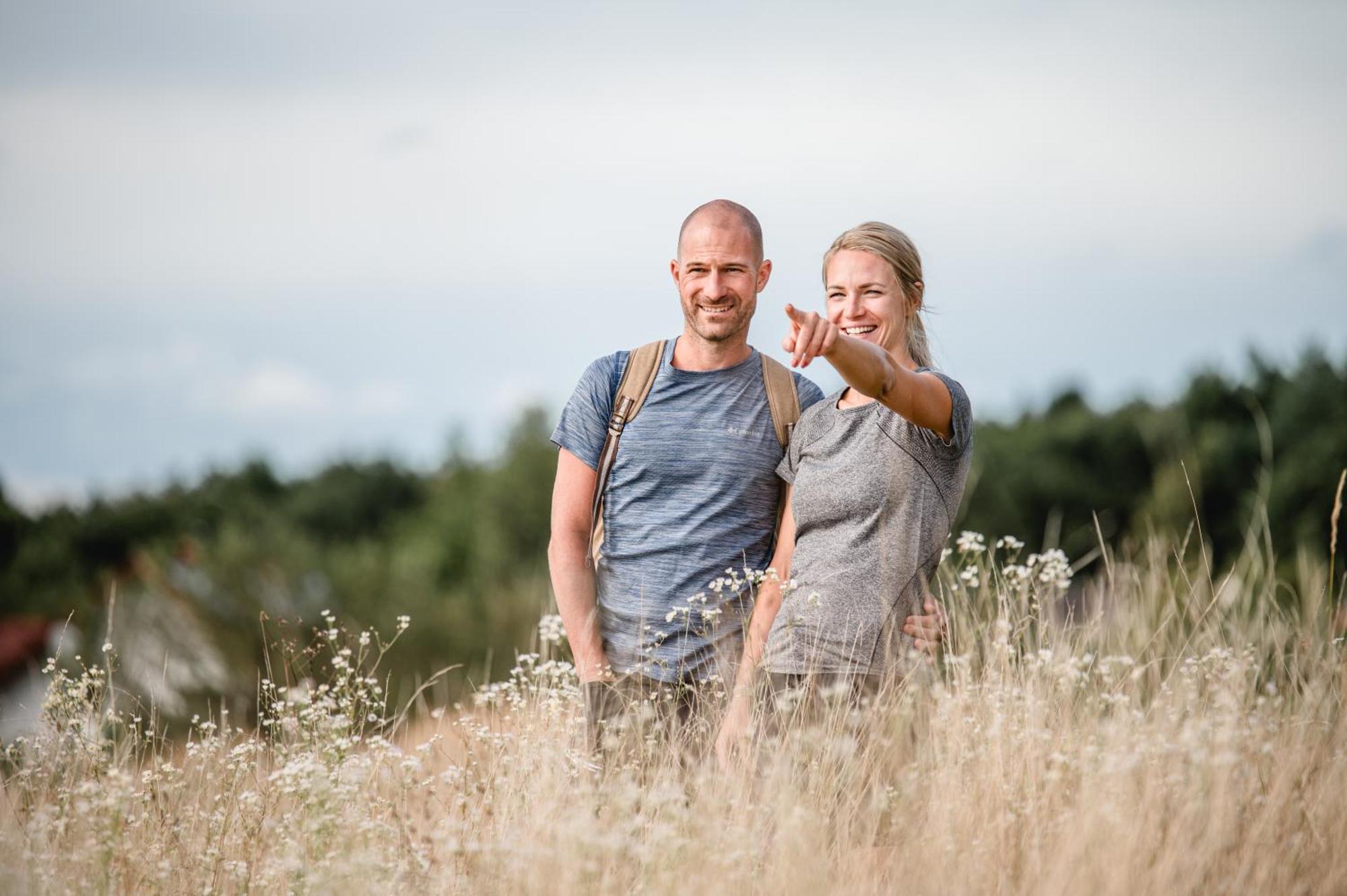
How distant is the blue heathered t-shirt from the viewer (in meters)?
4.63

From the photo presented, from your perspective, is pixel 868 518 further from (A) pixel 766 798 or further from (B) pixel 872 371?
(A) pixel 766 798

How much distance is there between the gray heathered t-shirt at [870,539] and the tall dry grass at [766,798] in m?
0.25

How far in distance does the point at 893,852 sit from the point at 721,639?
980mm

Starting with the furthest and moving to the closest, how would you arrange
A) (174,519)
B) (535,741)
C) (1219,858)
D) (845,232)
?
(174,519) → (535,741) → (845,232) → (1219,858)

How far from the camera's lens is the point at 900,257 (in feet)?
14.3

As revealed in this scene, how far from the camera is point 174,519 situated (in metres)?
62.1

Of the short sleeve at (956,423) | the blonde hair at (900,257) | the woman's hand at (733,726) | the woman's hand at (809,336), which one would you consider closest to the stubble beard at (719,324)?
the blonde hair at (900,257)

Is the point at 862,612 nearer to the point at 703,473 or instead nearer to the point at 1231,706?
the point at 703,473

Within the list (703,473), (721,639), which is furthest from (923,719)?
(703,473)

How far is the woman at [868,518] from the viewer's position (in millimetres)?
4047

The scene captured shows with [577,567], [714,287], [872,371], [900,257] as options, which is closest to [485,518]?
[577,567]

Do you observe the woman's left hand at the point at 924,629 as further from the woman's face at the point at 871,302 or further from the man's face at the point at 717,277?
the man's face at the point at 717,277

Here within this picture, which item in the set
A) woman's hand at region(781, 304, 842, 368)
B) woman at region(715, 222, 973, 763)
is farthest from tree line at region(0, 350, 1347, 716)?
woman's hand at region(781, 304, 842, 368)

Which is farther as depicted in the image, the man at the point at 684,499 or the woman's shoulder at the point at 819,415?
the man at the point at 684,499
